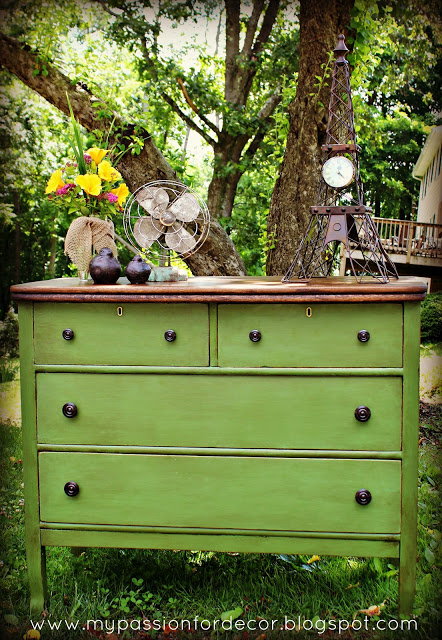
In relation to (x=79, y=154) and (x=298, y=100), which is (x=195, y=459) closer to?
(x=79, y=154)

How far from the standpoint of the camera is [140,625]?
2.40 metres

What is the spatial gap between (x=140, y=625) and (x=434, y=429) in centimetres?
277

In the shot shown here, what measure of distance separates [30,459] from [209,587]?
3.48ft

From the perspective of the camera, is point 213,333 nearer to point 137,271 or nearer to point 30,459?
point 137,271

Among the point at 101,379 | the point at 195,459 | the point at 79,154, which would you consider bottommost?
the point at 195,459

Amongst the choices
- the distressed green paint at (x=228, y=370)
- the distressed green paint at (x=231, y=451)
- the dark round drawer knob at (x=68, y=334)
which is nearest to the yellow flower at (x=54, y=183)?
the dark round drawer knob at (x=68, y=334)

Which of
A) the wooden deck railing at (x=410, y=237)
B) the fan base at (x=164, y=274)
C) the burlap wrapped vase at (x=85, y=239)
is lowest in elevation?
the fan base at (x=164, y=274)

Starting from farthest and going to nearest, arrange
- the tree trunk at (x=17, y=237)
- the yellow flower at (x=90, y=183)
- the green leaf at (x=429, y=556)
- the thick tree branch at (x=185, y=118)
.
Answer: the tree trunk at (x=17, y=237), the thick tree branch at (x=185, y=118), the green leaf at (x=429, y=556), the yellow flower at (x=90, y=183)

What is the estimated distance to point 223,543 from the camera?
2273mm

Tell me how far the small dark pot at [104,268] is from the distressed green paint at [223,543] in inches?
43.0

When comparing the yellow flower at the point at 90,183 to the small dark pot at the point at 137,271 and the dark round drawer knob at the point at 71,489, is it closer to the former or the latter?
the small dark pot at the point at 137,271

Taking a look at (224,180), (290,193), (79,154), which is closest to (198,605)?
(79,154)

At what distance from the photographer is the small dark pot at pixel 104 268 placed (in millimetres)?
2359

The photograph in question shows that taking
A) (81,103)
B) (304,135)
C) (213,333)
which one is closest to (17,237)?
(81,103)
